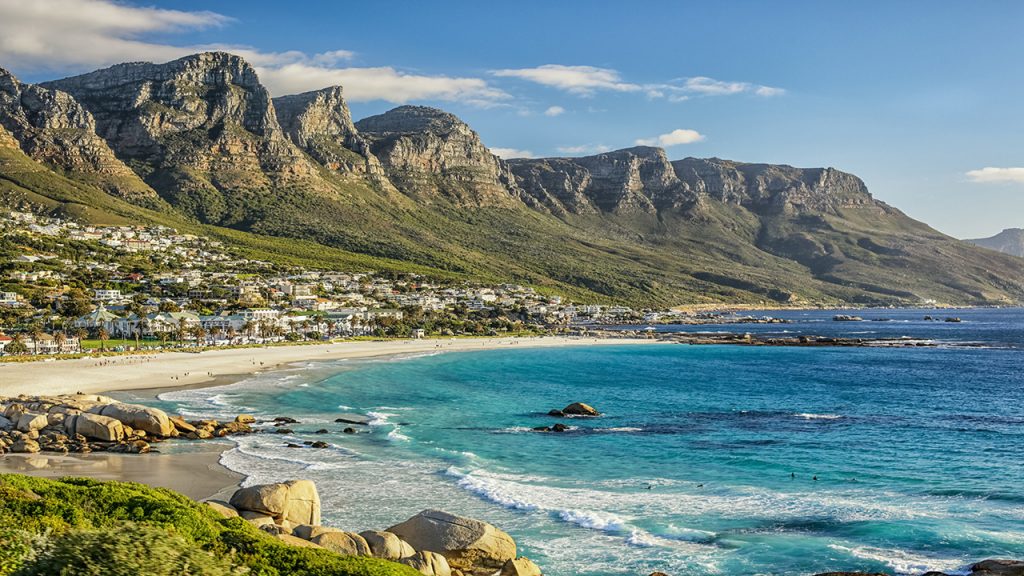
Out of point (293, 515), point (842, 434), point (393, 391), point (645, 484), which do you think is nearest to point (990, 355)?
point (842, 434)

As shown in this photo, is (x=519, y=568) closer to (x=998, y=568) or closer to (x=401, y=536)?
(x=401, y=536)

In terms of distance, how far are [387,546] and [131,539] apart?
899cm

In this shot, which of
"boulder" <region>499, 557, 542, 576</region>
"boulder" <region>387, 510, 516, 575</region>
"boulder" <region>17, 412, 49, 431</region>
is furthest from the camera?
"boulder" <region>17, 412, 49, 431</region>

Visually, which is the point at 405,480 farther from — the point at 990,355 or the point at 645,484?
the point at 990,355

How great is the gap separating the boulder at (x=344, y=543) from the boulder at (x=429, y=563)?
982 millimetres

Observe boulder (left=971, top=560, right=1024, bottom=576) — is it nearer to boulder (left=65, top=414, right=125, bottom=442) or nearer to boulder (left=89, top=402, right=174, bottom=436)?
boulder (left=89, top=402, right=174, bottom=436)

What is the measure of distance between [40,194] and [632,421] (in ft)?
586

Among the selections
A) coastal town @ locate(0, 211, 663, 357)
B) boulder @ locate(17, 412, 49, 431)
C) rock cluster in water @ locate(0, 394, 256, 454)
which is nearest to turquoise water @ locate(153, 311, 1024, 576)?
rock cluster in water @ locate(0, 394, 256, 454)

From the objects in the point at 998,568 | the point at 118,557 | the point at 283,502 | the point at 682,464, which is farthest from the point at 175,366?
the point at 998,568

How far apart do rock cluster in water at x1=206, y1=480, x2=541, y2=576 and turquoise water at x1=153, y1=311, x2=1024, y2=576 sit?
2877 mm

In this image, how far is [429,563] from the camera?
18.9m

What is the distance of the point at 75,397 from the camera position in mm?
46562

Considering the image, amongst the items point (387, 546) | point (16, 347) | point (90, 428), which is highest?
point (387, 546)

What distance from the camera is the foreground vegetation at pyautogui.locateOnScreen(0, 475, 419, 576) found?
1091 centimetres
